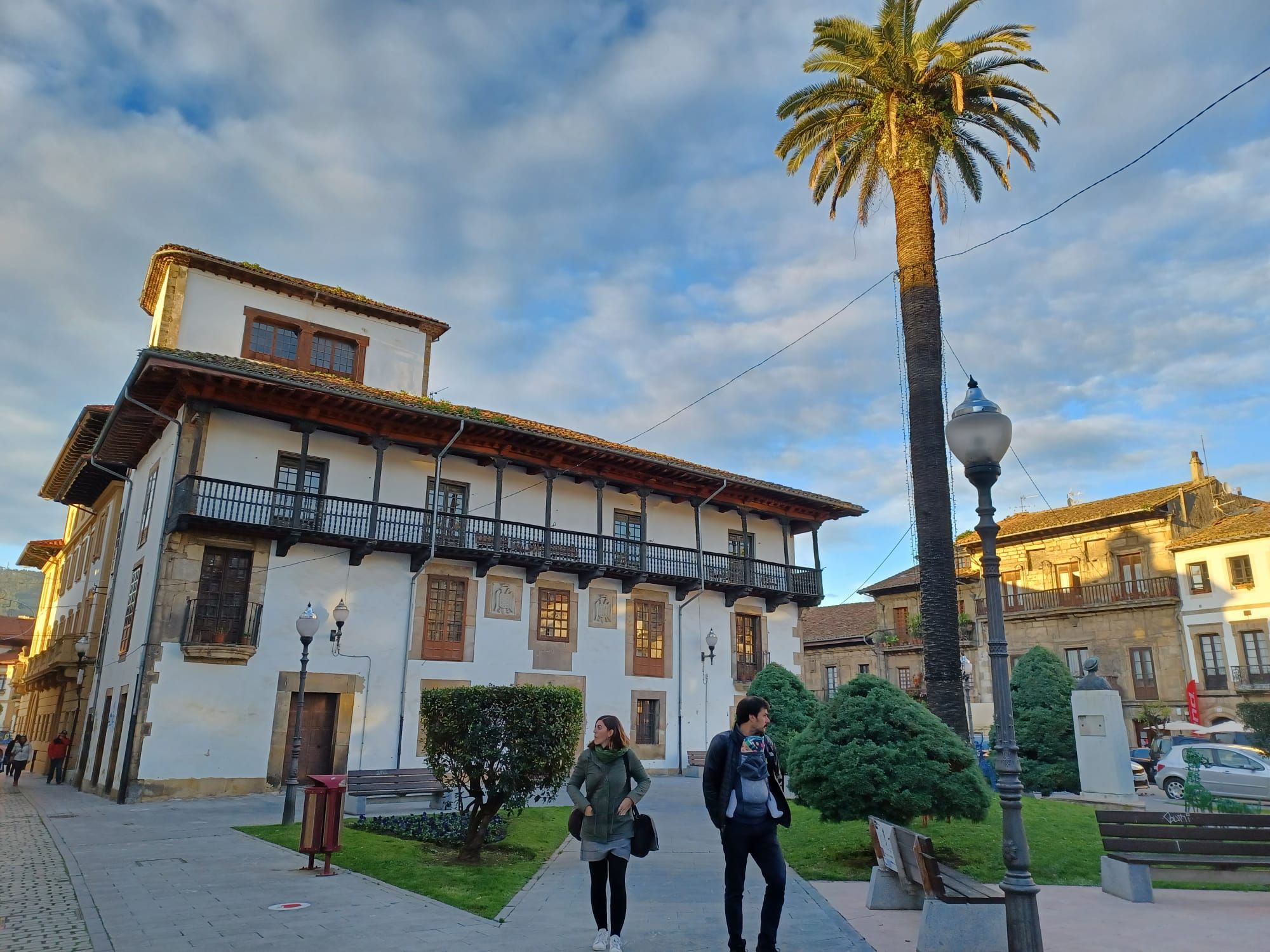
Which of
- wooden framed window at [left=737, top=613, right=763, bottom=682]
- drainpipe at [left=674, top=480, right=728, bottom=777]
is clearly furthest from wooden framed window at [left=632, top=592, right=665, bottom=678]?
wooden framed window at [left=737, top=613, right=763, bottom=682]

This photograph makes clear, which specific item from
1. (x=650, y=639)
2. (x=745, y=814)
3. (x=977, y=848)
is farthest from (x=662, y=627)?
(x=745, y=814)

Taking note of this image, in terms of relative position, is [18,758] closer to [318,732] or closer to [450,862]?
Result: [318,732]

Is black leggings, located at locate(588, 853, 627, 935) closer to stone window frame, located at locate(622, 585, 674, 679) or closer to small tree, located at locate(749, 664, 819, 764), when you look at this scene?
small tree, located at locate(749, 664, 819, 764)

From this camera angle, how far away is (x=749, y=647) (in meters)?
28.6

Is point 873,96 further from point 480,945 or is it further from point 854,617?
point 854,617

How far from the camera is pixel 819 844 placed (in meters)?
11.1

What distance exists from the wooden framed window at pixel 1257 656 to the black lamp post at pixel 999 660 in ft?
112

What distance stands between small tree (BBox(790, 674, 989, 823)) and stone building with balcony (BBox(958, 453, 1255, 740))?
103 ft

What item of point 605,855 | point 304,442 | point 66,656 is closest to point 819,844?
point 605,855

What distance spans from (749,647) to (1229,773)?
43.5 ft

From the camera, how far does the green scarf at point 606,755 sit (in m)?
→ 6.36

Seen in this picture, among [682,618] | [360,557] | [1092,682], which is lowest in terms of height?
[1092,682]

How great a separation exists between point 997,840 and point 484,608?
14988 millimetres

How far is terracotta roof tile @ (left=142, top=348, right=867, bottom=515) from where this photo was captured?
19781mm
